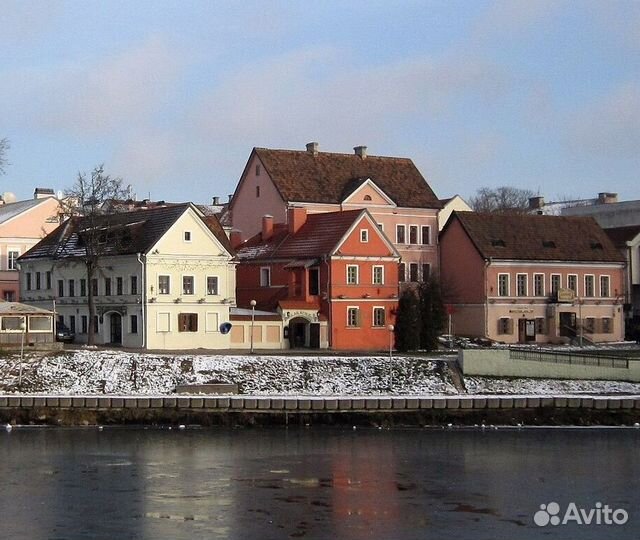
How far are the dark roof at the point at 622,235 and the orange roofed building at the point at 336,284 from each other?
24406 mm

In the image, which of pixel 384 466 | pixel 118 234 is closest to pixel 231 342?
pixel 118 234

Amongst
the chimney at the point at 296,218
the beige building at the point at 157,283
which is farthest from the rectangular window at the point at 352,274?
the beige building at the point at 157,283

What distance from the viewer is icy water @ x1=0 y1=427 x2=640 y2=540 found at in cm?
3062

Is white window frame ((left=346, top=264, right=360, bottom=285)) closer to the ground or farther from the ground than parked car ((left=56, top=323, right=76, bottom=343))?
farther from the ground

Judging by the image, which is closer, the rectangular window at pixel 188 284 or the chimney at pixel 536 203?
the rectangular window at pixel 188 284

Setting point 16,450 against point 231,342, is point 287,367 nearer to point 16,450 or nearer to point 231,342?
point 231,342

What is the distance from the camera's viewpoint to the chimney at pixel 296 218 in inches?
3078

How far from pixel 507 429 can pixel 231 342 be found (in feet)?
70.8

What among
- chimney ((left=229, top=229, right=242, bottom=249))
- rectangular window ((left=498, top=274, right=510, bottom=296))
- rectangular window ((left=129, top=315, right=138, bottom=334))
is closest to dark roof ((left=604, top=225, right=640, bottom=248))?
rectangular window ((left=498, top=274, right=510, bottom=296))

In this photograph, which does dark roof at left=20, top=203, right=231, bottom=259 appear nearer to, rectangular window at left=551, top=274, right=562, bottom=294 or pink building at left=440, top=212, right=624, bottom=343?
pink building at left=440, top=212, right=624, bottom=343

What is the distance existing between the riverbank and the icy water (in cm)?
123

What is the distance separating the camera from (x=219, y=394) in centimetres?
5478

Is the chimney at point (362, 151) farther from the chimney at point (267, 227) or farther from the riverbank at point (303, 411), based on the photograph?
the riverbank at point (303, 411)

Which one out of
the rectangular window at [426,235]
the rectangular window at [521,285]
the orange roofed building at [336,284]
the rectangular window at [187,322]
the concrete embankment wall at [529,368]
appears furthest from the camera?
the rectangular window at [426,235]
